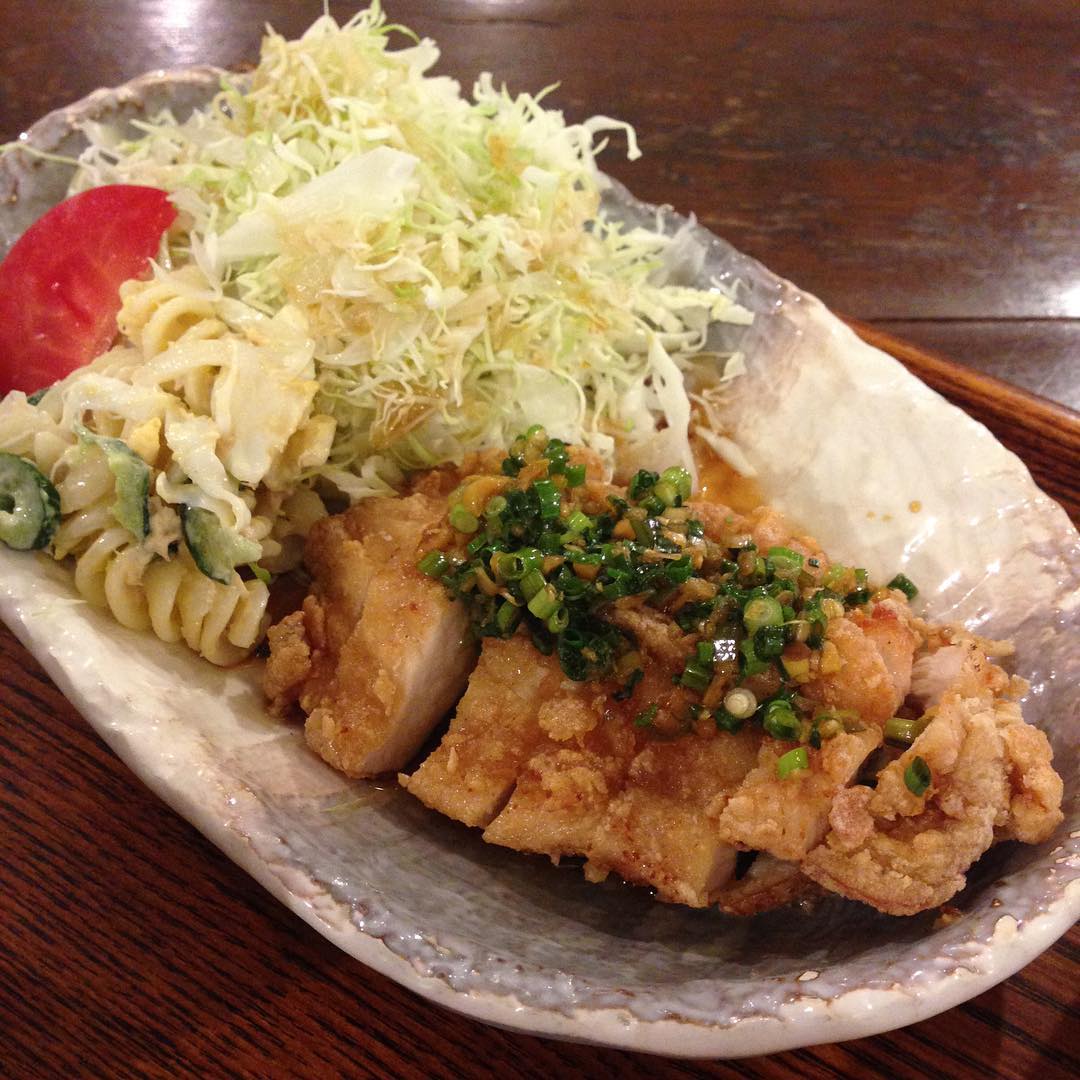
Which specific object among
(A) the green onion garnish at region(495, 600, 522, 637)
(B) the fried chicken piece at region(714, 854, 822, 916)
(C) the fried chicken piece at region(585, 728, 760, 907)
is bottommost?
(B) the fried chicken piece at region(714, 854, 822, 916)

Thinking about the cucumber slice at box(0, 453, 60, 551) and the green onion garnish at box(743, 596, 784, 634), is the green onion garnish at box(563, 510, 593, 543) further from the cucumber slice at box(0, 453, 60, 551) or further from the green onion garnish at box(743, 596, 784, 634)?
the cucumber slice at box(0, 453, 60, 551)

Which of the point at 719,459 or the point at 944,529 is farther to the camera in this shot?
the point at 719,459

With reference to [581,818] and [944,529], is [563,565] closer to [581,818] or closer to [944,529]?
[581,818]

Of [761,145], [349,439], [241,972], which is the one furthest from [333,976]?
[761,145]

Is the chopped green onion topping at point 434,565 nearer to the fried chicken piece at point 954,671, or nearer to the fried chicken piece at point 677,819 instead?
the fried chicken piece at point 677,819

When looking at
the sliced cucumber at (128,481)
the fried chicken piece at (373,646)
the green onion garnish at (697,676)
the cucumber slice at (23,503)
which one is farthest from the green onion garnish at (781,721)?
the cucumber slice at (23,503)

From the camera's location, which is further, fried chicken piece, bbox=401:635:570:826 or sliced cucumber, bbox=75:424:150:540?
sliced cucumber, bbox=75:424:150:540

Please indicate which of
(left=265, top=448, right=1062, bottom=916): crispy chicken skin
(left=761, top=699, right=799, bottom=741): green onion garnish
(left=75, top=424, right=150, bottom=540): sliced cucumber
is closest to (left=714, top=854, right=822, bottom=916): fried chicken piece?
(left=265, top=448, right=1062, bottom=916): crispy chicken skin
